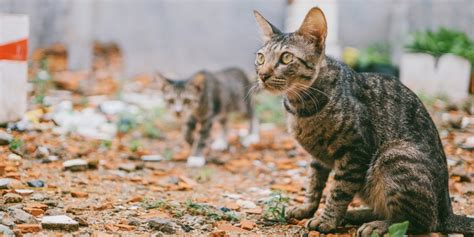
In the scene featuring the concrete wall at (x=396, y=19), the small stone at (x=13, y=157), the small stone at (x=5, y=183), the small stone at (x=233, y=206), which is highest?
the concrete wall at (x=396, y=19)

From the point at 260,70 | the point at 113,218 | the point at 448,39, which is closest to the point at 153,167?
the point at 113,218

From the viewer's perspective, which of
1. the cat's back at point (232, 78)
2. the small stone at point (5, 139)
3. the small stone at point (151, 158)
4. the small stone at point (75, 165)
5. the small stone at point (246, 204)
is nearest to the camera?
the small stone at point (246, 204)

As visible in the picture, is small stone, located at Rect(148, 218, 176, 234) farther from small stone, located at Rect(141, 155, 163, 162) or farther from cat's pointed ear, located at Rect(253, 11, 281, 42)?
small stone, located at Rect(141, 155, 163, 162)

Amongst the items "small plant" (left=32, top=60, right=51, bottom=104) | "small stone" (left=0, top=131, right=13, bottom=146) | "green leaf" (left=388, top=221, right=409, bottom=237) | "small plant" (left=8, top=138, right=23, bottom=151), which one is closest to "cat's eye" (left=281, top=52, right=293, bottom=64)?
"green leaf" (left=388, top=221, right=409, bottom=237)

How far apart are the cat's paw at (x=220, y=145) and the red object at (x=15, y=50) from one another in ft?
7.93

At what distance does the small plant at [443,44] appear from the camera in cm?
826

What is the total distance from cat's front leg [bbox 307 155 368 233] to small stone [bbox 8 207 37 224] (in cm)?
172

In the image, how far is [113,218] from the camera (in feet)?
12.1

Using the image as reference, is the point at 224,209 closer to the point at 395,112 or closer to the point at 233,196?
the point at 233,196

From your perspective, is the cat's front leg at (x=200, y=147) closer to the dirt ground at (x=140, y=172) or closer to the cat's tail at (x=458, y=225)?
the dirt ground at (x=140, y=172)

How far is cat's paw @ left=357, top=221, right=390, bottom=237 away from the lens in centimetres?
352

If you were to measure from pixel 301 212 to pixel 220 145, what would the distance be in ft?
9.74

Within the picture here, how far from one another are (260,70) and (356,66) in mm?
5205

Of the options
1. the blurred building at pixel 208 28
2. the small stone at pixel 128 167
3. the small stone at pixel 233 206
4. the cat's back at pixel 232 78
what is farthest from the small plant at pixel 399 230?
the blurred building at pixel 208 28
